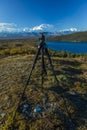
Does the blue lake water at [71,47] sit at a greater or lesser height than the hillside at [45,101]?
lesser

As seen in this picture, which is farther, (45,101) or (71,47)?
(71,47)

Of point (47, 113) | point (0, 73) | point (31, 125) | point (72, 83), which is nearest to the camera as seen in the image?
point (31, 125)

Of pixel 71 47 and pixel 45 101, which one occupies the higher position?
pixel 45 101

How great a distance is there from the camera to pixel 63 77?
13.9 metres

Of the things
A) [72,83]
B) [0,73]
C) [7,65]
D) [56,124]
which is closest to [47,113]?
[56,124]

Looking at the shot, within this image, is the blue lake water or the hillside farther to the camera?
the blue lake water

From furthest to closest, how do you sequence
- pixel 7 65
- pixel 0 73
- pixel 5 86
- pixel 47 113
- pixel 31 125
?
1. pixel 7 65
2. pixel 0 73
3. pixel 5 86
4. pixel 47 113
5. pixel 31 125

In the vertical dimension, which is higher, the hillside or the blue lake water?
the hillside

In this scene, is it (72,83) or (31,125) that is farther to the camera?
(72,83)

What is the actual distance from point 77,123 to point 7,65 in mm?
8444

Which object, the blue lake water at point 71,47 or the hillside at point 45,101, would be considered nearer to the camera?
the hillside at point 45,101

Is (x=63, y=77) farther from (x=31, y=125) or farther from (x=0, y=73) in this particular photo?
(x=31, y=125)

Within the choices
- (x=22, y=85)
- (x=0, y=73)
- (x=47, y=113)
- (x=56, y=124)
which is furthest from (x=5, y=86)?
(x=56, y=124)

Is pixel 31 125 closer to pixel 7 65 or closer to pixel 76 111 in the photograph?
pixel 76 111
